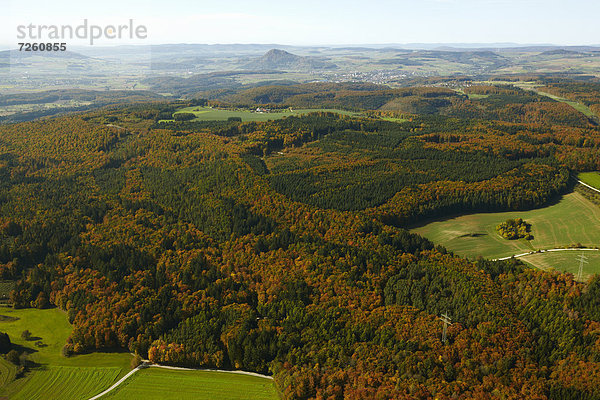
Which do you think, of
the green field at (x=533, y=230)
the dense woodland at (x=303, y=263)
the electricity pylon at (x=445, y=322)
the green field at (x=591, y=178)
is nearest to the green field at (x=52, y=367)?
the dense woodland at (x=303, y=263)

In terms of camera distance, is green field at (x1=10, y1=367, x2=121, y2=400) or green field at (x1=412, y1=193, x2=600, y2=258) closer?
green field at (x1=10, y1=367, x2=121, y2=400)

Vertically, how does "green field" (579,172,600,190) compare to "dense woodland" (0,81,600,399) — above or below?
above

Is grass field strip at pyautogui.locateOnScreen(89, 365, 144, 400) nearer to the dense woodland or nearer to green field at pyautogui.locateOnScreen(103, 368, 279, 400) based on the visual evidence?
green field at pyautogui.locateOnScreen(103, 368, 279, 400)

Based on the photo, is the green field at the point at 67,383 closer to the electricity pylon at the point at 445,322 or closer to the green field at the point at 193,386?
the green field at the point at 193,386

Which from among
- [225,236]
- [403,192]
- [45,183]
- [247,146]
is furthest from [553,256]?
[45,183]

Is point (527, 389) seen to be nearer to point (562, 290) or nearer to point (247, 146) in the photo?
point (562, 290)

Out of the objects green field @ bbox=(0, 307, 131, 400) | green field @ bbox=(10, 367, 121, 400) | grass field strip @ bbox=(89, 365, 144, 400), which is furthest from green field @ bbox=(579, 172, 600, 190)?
green field @ bbox=(10, 367, 121, 400)
